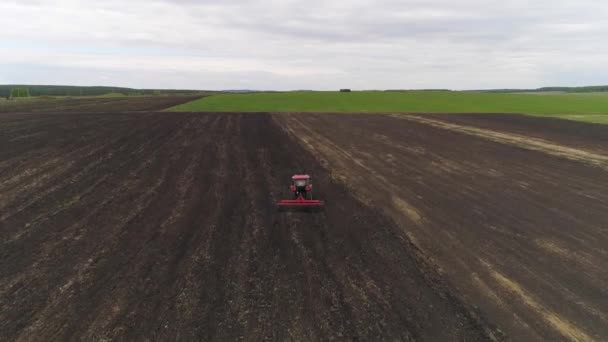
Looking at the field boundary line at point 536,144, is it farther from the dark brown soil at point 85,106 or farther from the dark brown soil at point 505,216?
the dark brown soil at point 85,106

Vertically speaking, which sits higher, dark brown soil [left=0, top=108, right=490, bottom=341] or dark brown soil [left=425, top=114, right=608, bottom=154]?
dark brown soil [left=425, top=114, right=608, bottom=154]

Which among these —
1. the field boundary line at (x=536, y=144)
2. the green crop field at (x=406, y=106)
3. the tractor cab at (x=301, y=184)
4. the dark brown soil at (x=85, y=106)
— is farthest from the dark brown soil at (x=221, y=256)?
the green crop field at (x=406, y=106)

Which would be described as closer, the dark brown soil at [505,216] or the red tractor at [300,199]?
the dark brown soil at [505,216]

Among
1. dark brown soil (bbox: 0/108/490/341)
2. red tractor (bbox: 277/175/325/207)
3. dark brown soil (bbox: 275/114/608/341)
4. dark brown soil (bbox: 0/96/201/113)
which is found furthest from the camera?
dark brown soil (bbox: 0/96/201/113)

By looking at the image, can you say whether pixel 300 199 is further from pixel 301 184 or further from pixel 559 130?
pixel 559 130

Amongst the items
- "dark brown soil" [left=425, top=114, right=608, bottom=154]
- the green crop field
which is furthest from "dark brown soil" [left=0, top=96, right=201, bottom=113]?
"dark brown soil" [left=425, top=114, right=608, bottom=154]

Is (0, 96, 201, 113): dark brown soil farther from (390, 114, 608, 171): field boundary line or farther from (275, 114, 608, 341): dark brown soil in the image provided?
(390, 114, 608, 171): field boundary line
